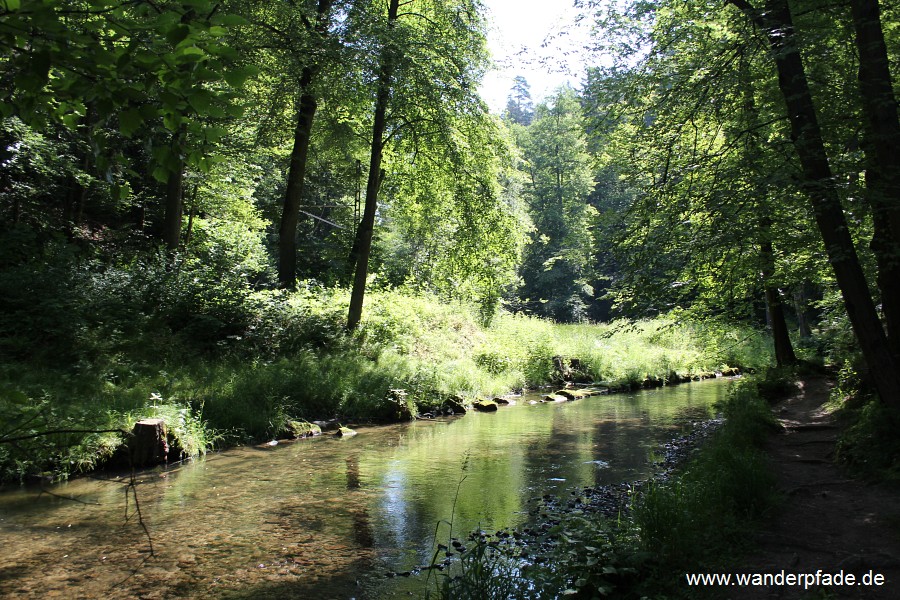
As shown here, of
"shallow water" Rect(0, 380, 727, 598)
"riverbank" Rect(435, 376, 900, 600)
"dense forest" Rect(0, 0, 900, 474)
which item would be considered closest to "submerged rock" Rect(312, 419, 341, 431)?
"dense forest" Rect(0, 0, 900, 474)

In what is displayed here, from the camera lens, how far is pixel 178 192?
16141 millimetres

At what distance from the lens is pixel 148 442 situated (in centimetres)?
914

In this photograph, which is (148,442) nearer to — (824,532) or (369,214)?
(824,532)

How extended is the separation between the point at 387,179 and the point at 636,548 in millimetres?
15932

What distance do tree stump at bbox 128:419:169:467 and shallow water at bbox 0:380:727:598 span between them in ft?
1.28

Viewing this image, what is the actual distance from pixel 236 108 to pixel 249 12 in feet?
43.0

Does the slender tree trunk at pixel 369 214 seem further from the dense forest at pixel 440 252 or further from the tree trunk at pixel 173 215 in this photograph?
the tree trunk at pixel 173 215

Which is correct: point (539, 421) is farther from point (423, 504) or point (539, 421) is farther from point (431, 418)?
point (423, 504)

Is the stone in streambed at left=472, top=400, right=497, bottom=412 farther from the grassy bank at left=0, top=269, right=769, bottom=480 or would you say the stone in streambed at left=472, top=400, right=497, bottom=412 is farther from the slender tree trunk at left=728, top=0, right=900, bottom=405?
the slender tree trunk at left=728, top=0, right=900, bottom=405

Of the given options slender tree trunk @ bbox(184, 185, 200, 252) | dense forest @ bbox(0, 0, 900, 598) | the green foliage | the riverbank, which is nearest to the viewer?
dense forest @ bbox(0, 0, 900, 598)

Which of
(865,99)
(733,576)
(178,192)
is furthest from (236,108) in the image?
(178,192)

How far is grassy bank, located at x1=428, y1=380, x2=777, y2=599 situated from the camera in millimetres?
4114

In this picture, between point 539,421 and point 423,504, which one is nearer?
point 423,504

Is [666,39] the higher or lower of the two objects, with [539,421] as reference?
higher
